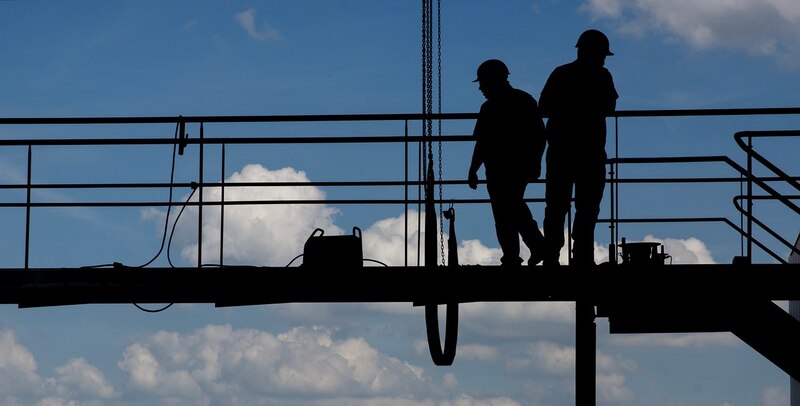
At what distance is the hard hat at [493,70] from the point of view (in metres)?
11.0

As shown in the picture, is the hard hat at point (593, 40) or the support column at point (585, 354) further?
the support column at point (585, 354)

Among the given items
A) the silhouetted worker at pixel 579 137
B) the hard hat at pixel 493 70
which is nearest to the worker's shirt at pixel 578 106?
the silhouetted worker at pixel 579 137

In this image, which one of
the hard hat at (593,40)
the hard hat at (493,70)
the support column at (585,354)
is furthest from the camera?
the support column at (585,354)

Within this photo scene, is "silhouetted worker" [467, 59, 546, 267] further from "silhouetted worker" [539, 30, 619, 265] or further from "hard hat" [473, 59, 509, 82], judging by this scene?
"silhouetted worker" [539, 30, 619, 265]

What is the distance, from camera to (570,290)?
11133mm

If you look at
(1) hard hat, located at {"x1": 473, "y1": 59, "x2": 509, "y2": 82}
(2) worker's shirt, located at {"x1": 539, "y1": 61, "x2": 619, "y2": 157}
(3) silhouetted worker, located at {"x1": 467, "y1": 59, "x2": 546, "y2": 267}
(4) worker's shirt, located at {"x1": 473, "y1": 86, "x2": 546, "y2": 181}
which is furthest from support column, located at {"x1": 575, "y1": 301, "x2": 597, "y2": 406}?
(1) hard hat, located at {"x1": 473, "y1": 59, "x2": 509, "y2": 82}

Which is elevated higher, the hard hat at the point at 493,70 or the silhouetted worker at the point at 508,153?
the hard hat at the point at 493,70

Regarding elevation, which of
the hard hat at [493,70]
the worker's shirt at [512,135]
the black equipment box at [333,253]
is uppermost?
the hard hat at [493,70]

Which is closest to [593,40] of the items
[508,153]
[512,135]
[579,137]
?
[579,137]

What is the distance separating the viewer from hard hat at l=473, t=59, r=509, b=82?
10961 mm

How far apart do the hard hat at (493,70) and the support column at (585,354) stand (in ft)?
6.42

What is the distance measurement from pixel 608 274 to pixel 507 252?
32.7 inches

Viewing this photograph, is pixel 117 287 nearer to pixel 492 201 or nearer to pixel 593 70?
pixel 492 201

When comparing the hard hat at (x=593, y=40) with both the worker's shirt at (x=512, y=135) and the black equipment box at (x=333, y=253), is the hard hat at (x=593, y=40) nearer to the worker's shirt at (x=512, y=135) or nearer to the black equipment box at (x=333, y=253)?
the worker's shirt at (x=512, y=135)
